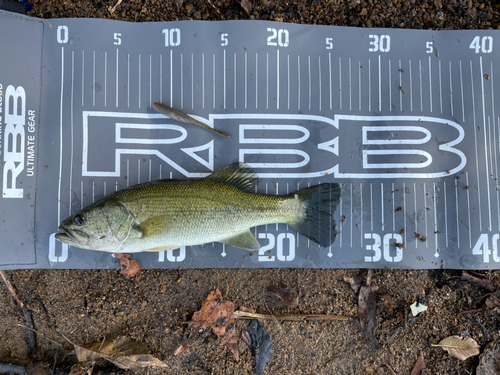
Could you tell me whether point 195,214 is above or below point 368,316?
above

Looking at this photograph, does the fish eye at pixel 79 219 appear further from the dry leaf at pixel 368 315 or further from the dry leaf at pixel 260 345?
the dry leaf at pixel 368 315

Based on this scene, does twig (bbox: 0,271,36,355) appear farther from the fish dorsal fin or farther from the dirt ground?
the fish dorsal fin

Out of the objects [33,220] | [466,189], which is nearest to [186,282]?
[33,220]

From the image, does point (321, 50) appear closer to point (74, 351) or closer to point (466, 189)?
point (466, 189)

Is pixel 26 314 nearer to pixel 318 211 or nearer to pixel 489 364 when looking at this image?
pixel 318 211

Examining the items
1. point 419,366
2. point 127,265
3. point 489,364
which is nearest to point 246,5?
point 127,265
